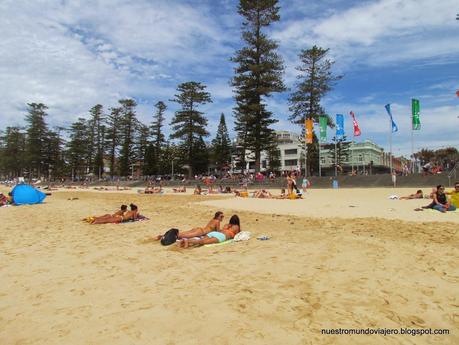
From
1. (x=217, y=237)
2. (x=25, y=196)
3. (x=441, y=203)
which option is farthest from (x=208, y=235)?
(x=25, y=196)

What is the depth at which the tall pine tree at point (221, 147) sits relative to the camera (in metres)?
61.6

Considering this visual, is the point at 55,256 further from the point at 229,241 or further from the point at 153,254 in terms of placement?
the point at 229,241

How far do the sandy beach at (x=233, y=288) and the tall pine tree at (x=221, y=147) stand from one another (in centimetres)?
5407

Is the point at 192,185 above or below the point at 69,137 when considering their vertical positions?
below

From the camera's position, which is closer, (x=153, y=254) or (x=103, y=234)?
(x=153, y=254)

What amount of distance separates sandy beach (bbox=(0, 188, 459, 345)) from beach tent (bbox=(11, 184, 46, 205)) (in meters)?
10.1

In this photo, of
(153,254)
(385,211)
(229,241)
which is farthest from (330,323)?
(385,211)

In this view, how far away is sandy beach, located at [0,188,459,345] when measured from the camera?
2.88 metres

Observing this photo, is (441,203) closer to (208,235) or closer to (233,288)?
(208,235)

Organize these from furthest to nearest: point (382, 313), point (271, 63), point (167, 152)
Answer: point (167, 152) → point (271, 63) → point (382, 313)

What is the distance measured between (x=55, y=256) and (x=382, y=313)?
498cm

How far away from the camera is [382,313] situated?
10.4 feet

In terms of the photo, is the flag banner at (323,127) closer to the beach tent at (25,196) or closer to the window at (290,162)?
the beach tent at (25,196)

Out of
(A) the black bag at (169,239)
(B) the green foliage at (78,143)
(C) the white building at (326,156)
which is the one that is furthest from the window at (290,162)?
(A) the black bag at (169,239)
